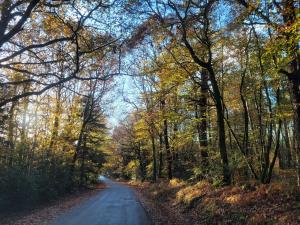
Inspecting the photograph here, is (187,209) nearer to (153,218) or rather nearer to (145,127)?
(153,218)

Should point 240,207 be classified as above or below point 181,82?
below

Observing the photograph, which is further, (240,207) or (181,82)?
(181,82)

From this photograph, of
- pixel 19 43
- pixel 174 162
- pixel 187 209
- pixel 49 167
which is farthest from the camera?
pixel 174 162

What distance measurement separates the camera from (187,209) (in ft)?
49.2

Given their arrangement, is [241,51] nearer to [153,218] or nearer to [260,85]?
[260,85]

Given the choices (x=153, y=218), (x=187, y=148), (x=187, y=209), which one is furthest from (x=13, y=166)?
(x=187, y=148)

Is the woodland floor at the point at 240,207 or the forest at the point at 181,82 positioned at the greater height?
the forest at the point at 181,82

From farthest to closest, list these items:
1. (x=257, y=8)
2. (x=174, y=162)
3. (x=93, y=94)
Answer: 1. (x=174, y=162)
2. (x=93, y=94)
3. (x=257, y=8)

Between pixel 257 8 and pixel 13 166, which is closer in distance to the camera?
pixel 257 8

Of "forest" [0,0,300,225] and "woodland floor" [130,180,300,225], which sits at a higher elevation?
"forest" [0,0,300,225]

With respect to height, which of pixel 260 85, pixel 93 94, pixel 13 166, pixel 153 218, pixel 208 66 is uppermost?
pixel 93 94

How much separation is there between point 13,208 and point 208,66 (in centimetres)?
1158

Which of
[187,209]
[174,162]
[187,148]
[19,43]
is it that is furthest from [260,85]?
[174,162]

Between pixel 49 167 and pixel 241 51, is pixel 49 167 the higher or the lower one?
the lower one
